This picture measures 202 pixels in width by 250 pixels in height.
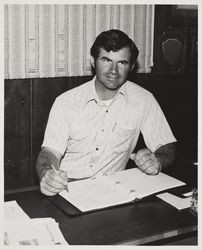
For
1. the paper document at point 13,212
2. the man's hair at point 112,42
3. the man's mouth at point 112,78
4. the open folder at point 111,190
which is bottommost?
the paper document at point 13,212

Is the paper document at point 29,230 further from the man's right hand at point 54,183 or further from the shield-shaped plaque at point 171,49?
the shield-shaped plaque at point 171,49

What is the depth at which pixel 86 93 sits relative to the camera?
195cm

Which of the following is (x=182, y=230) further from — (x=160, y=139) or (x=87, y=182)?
(x=160, y=139)

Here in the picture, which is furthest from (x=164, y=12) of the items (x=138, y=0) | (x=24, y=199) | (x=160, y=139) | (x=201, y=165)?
(x=24, y=199)

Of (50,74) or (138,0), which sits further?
(50,74)

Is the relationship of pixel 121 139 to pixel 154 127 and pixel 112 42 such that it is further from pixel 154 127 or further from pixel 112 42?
pixel 112 42

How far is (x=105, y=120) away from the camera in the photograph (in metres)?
1.93

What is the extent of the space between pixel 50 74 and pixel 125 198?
117 centimetres

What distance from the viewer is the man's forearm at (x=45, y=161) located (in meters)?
1.51

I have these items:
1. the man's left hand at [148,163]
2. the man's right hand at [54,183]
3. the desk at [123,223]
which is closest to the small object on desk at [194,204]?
the desk at [123,223]

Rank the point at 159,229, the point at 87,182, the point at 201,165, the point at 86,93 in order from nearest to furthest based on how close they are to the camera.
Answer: the point at 159,229
the point at 201,165
the point at 87,182
the point at 86,93

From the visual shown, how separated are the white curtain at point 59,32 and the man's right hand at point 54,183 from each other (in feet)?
3.16

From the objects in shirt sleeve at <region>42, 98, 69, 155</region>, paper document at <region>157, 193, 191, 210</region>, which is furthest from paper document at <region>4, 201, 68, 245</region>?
shirt sleeve at <region>42, 98, 69, 155</region>

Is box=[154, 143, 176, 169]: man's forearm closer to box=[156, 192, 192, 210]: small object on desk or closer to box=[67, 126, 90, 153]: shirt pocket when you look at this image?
box=[156, 192, 192, 210]: small object on desk
